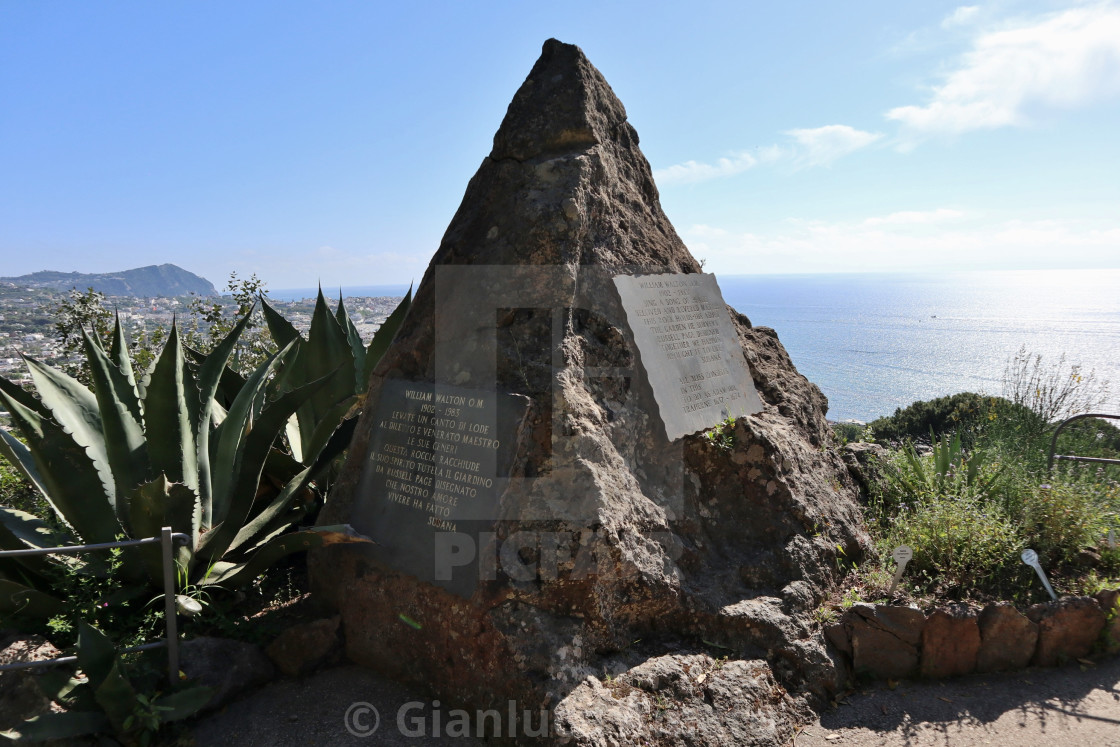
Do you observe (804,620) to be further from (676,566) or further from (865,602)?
→ (676,566)

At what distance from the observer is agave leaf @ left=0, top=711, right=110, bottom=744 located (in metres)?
2.54

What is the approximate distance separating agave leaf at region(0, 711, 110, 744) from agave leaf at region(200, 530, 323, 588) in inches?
29.0

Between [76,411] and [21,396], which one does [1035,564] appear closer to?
[76,411]

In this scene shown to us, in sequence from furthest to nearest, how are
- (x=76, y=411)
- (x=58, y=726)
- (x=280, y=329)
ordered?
(x=280, y=329), (x=76, y=411), (x=58, y=726)

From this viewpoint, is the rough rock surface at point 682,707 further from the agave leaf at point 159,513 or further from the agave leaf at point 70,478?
the agave leaf at point 70,478

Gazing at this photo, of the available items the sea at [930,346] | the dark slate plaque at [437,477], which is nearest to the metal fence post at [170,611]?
the dark slate plaque at [437,477]

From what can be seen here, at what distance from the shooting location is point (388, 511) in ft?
11.3

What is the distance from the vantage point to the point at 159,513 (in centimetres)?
312

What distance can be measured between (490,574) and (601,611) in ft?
1.75

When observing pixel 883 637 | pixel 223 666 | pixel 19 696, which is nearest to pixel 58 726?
pixel 19 696

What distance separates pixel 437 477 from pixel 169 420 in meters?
1.46

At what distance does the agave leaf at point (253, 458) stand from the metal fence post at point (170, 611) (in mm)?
587

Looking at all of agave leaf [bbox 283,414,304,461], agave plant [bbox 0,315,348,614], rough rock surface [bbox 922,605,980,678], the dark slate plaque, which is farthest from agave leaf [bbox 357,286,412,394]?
rough rock surface [bbox 922,605,980,678]
